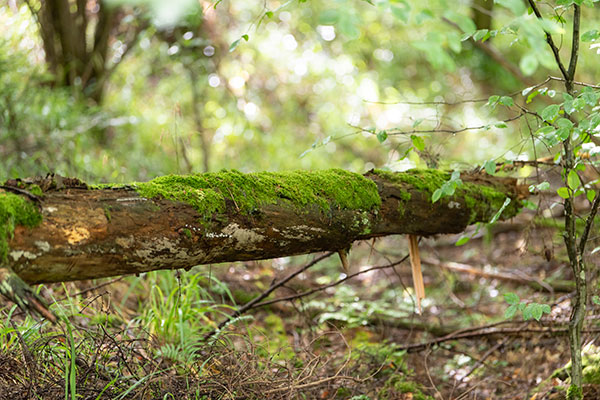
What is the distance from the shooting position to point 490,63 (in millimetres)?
9305

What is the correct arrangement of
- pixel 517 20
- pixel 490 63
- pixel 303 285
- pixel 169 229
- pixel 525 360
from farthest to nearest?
pixel 490 63, pixel 303 285, pixel 525 360, pixel 169 229, pixel 517 20

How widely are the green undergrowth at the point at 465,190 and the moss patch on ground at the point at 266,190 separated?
274 millimetres

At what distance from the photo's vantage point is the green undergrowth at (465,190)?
3090mm

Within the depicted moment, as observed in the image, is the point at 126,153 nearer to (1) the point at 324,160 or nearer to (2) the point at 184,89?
(2) the point at 184,89

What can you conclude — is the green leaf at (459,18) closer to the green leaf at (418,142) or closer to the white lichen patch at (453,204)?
the green leaf at (418,142)

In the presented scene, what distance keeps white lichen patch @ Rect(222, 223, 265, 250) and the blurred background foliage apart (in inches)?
119

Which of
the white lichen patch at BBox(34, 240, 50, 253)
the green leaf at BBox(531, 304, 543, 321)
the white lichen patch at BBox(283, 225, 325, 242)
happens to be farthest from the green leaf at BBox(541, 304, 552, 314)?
the white lichen patch at BBox(34, 240, 50, 253)

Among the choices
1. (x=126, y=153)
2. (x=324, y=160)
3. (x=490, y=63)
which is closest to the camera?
(x=126, y=153)

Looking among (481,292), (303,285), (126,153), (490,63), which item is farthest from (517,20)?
(490,63)

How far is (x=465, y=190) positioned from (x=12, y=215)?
258cm

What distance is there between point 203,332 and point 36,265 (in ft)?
6.06

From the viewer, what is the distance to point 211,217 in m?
2.30

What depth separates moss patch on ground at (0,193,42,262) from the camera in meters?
1.84

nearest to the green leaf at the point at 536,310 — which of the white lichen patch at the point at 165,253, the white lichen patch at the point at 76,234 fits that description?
the white lichen patch at the point at 165,253
